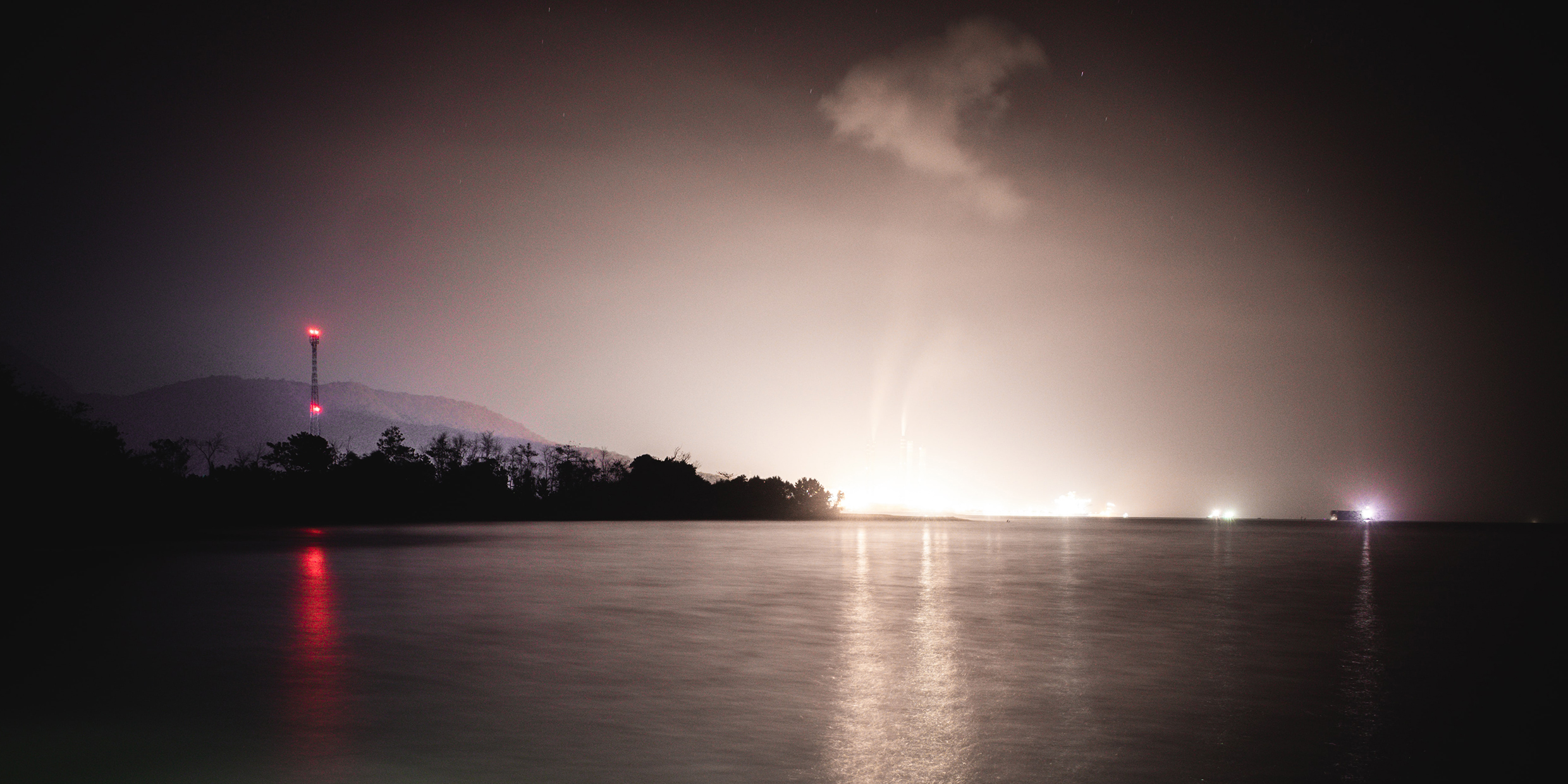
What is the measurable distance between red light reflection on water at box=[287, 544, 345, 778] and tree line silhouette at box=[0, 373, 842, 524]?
168ft

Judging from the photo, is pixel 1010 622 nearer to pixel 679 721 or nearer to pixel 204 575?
pixel 679 721

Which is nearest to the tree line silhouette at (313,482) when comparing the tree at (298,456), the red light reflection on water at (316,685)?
the tree at (298,456)

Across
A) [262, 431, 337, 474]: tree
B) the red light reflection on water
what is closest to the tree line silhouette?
[262, 431, 337, 474]: tree

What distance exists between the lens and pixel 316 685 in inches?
552

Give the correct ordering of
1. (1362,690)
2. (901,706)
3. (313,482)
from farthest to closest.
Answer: (313,482) → (1362,690) → (901,706)

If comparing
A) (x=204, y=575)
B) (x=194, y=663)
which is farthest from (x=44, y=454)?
(x=194, y=663)

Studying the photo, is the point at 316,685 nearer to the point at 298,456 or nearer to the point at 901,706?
the point at 901,706

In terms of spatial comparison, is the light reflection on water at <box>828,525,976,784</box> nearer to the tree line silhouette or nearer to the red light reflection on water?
the red light reflection on water

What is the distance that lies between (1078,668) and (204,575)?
33234mm

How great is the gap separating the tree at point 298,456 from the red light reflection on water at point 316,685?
120579 millimetres

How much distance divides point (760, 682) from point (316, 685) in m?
6.93

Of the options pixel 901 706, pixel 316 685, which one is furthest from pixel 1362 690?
pixel 316 685

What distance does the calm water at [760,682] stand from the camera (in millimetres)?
9750

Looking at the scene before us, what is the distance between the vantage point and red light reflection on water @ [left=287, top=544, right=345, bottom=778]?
1021 centimetres
